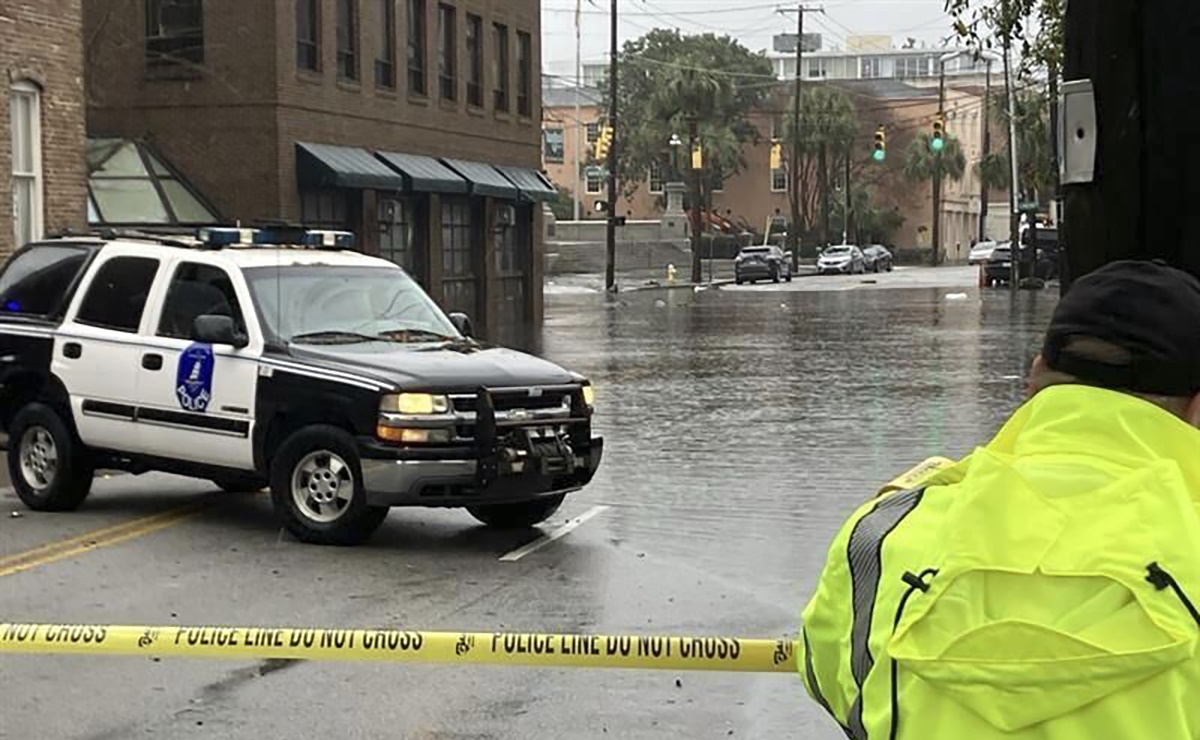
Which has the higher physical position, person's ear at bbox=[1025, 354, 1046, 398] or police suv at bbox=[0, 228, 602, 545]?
person's ear at bbox=[1025, 354, 1046, 398]

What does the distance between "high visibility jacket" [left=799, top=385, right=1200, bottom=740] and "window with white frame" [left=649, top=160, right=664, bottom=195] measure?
309 ft

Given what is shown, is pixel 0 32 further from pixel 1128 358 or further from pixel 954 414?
pixel 1128 358

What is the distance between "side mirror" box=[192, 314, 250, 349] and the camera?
31.7ft

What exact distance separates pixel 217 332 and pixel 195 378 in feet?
1.36

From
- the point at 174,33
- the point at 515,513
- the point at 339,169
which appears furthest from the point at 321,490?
the point at 174,33

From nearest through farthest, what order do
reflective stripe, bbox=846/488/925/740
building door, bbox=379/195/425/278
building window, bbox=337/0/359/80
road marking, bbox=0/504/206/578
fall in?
reflective stripe, bbox=846/488/925/740 → road marking, bbox=0/504/206/578 → building window, bbox=337/0/359/80 → building door, bbox=379/195/425/278

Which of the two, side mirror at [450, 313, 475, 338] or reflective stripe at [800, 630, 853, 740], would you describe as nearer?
reflective stripe at [800, 630, 853, 740]

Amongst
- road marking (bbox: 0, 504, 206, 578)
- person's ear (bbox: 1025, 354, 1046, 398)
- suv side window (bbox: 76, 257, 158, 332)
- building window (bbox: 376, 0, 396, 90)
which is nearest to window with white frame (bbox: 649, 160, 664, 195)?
building window (bbox: 376, 0, 396, 90)

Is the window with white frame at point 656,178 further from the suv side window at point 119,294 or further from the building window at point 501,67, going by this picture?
the suv side window at point 119,294

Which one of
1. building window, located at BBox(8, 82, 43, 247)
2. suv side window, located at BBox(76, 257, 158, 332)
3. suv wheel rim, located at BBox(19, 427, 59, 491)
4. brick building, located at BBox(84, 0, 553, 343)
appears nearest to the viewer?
suv side window, located at BBox(76, 257, 158, 332)

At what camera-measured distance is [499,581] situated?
8.52 meters

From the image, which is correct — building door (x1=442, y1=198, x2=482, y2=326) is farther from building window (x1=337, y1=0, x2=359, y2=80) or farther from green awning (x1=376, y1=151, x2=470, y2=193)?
building window (x1=337, y1=0, x2=359, y2=80)

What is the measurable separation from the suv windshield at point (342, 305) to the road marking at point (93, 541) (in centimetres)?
161

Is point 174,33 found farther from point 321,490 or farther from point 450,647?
point 450,647
